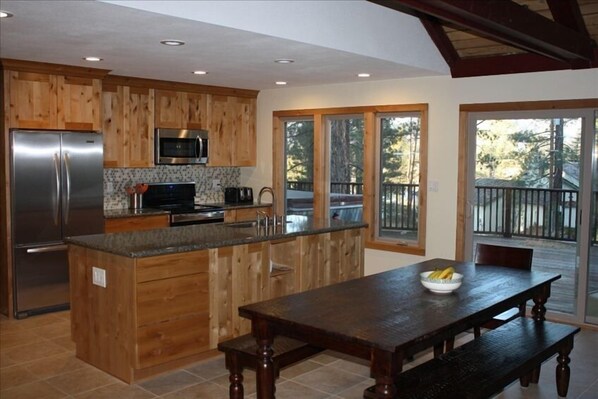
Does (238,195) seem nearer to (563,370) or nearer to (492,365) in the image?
(563,370)

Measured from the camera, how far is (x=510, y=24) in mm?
3672

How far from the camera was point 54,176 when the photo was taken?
18.3ft

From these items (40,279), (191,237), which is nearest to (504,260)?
(191,237)

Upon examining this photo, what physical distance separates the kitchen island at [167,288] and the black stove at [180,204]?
1.82 m

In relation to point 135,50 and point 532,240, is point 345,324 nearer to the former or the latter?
point 135,50

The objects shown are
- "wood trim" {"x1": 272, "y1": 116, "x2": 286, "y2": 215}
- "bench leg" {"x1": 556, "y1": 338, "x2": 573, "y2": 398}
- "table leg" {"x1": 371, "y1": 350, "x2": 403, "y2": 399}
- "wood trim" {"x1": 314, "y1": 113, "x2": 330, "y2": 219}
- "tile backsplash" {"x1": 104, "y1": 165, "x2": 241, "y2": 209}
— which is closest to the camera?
"table leg" {"x1": 371, "y1": 350, "x2": 403, "y2": 399}

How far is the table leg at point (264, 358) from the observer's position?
10.0ft

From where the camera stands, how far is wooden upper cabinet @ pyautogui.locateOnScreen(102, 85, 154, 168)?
640 centimetres

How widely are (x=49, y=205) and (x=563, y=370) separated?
4.48 m

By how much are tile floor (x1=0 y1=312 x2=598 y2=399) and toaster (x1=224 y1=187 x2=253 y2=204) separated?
11.0 ft

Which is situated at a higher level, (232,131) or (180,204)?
(232,131)

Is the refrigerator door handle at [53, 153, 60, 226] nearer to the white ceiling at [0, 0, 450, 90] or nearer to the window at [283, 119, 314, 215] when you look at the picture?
the white ceiling at [0, 0, 450, 90]

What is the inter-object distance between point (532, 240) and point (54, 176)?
179 inches

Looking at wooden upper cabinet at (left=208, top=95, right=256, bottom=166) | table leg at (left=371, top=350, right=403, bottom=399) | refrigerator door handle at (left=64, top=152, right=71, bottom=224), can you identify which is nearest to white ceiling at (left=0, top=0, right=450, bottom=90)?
refrigerator door handle at (left=64, top=152, right=71, bottom=224)
